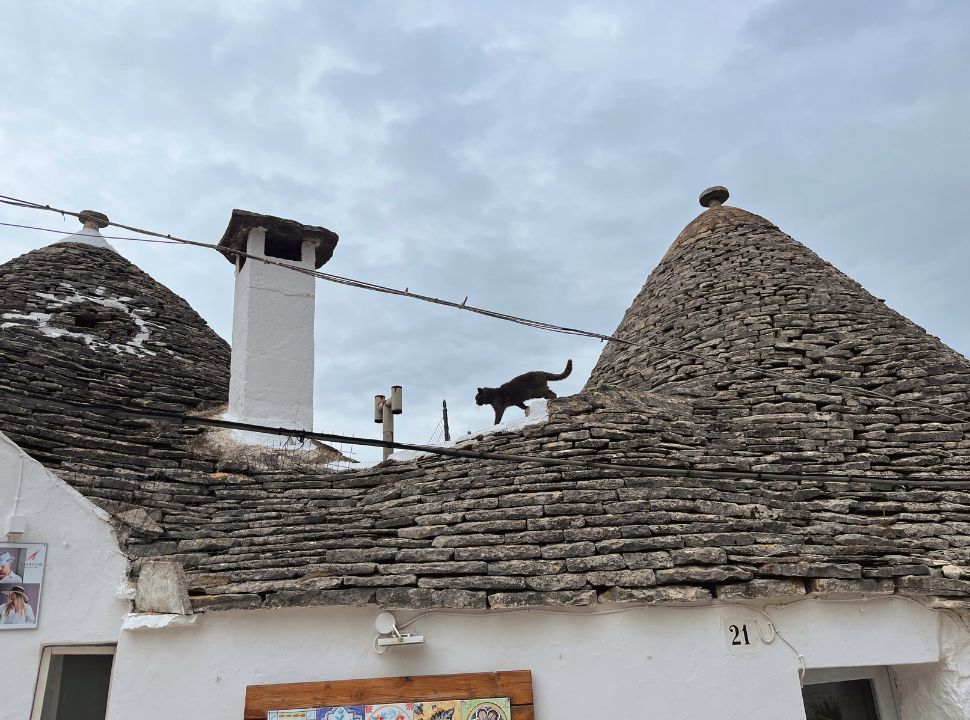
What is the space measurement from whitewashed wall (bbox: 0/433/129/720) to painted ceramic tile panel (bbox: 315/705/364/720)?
62.4 inches

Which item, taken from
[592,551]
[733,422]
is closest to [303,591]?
[592,551]

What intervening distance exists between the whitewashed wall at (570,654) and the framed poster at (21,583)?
2.31 feet

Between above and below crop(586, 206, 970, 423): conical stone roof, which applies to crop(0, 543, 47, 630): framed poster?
below

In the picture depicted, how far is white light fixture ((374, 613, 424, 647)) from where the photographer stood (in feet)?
16.0

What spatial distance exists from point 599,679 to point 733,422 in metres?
3.15

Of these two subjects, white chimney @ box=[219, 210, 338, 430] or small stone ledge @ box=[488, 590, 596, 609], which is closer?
small stone ledge @ box=[488, 590, 596, 609]

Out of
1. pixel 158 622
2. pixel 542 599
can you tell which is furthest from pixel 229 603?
pixel 542 599

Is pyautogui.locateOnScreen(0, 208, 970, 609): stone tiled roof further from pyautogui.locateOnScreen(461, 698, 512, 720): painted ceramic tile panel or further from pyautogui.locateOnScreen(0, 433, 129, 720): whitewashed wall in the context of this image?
pyautogui.locateOnScreen(461, 698, 512, 720): painted ceramic tile panel

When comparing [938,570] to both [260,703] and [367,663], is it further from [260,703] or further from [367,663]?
[260,703]

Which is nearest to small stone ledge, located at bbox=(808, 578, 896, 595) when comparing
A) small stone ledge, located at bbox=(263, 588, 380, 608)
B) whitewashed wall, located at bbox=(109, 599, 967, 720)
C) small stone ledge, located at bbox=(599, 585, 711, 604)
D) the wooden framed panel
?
whitewashed wall, located at bbox=(109, 599, 967, 720)

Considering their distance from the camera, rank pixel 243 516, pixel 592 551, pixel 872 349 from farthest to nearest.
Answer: pixel 872 349 → pixel 243 516 → pixel 592 551

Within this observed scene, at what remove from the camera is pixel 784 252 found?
9.79m

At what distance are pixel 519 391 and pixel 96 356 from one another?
494 centimetres

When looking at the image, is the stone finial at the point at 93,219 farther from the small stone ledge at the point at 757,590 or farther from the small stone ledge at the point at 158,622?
the small stone ledge at the point at 757,590
